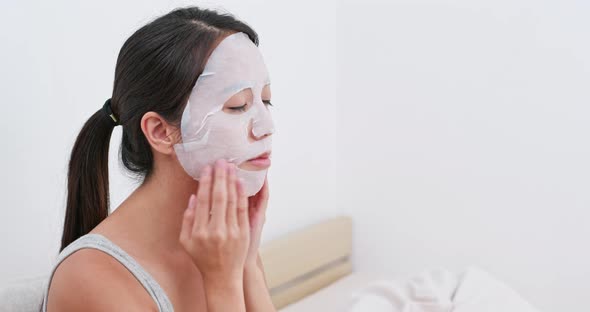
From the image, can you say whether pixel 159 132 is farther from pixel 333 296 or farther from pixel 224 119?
pixel 333 296

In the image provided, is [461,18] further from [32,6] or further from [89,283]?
[89,283]

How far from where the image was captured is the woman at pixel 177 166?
0.99 meters

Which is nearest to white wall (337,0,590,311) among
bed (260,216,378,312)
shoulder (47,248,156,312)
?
bed (260,216,378,312)

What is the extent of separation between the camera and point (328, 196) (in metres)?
2.54

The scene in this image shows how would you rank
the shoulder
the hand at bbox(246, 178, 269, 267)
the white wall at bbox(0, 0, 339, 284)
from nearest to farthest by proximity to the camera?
1. the shoulder
2. the hand at bbox(246, 178, 269, 267)
3. the white wall at bbox(0, 0, 339, 284)

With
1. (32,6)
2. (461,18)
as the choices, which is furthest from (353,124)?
(32,6)

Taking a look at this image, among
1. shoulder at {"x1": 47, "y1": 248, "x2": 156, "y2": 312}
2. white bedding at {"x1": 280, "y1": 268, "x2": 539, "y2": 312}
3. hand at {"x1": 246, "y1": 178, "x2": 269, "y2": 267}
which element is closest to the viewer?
shoulder at {"x1": 47, "y1": 248, "x2": 156, "y2": 312}

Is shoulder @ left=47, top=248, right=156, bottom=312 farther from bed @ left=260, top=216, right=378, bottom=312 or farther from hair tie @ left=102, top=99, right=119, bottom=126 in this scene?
bed @ left=260, top=216, right=378, bottom=312

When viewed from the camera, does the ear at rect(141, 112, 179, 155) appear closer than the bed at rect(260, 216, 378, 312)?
Yes

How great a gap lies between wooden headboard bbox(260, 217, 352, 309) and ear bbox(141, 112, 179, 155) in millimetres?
991

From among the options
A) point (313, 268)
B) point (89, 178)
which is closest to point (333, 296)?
point (313, 268)

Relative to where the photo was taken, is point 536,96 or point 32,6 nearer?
point 32,6

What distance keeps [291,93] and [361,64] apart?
307mm

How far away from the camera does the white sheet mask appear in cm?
105
